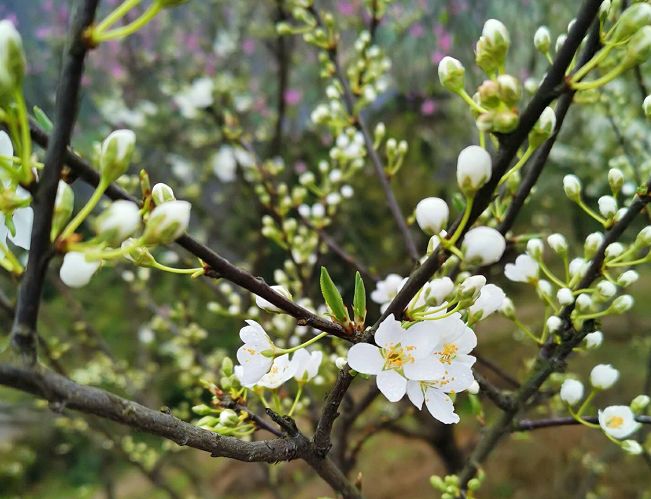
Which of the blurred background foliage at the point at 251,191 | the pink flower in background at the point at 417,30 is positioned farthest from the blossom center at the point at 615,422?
the pink flower in background at the point at 417,30

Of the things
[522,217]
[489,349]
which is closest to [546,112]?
[489,349]

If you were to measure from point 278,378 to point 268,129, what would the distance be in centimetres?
272

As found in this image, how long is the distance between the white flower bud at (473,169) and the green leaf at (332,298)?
13 cm

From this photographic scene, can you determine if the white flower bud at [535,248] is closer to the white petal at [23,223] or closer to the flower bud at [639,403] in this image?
the flower bud at [639,403]

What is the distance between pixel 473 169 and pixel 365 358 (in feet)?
0.58

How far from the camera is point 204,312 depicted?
10.3ft

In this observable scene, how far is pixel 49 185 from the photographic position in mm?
300

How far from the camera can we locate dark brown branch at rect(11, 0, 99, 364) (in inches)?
11.6

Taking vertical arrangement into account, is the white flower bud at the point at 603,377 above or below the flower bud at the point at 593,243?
below

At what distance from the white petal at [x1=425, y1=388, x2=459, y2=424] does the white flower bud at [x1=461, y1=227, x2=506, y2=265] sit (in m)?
0.19

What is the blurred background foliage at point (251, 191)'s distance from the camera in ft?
6.87

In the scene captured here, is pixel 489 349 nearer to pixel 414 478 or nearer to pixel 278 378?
pixel 414 478

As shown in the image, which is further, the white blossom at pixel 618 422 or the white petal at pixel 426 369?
the white blossom at pixel 618 422

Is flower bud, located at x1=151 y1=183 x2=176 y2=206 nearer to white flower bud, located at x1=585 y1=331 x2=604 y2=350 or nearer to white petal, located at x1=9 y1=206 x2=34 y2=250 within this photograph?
white petal, located at x1=9 y1=206 x2=34 y2=250
